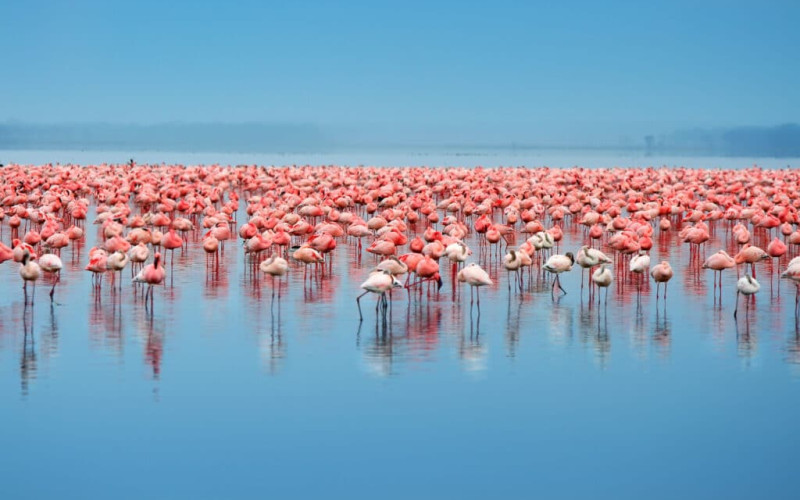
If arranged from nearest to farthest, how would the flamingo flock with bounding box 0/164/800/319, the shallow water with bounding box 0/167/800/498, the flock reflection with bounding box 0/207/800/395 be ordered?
1. the shallow water with bounding box 0/167/800/498
2. the flock reflection with bounding box 0/207/800/395
3. the flamingo flock with bounding box 0/164/800/319

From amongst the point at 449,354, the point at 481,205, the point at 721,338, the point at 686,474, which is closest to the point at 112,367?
the point at 449,354

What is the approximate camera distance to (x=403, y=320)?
15.2m

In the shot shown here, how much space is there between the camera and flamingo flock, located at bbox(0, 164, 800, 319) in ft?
55.8

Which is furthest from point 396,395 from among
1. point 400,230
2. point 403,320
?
point 400,230

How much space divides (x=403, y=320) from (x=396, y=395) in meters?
3.78

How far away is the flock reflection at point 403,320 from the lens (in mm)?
13344

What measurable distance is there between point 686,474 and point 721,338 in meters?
5.33

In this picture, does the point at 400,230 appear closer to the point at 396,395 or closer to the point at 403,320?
the point at 403,320

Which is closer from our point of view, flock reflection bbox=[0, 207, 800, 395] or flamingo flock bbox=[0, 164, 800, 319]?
flock reflection bbox=[0, 207, 800, 395]

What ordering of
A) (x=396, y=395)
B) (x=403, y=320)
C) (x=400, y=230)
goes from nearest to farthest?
(x=396, y=395) < (x=403, y=320) < (x=400, y=230)

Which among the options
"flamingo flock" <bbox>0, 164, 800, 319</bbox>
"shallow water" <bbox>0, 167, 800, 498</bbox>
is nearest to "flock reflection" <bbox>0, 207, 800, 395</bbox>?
"shallow water" <bbox>0, 167, 800, 498</bbox>

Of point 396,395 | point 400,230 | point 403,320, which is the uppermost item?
point 400,230

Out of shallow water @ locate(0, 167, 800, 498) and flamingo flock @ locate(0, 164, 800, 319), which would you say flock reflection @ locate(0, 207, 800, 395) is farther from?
flamingo flock @ locate(0, 164, 800, 319)

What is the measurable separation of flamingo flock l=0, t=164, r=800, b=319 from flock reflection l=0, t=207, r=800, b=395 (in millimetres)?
309
